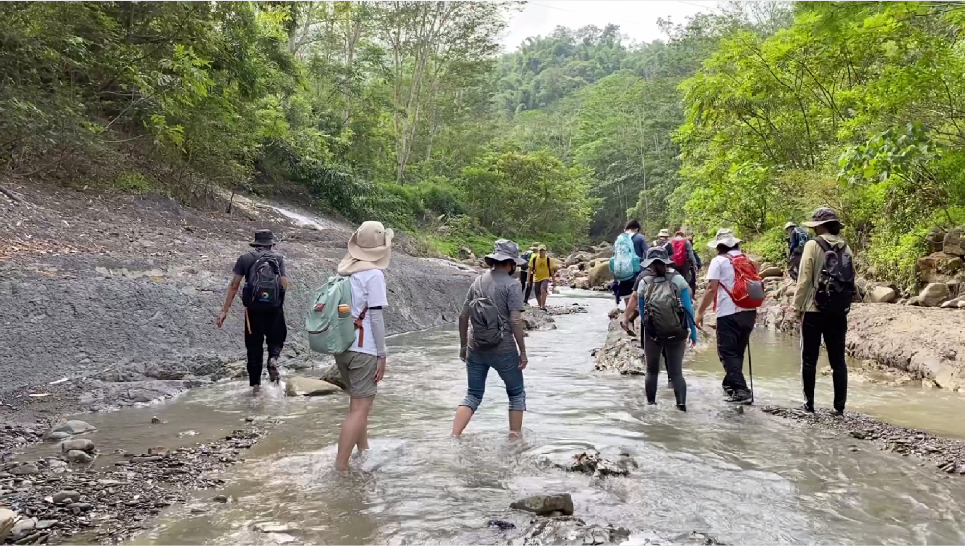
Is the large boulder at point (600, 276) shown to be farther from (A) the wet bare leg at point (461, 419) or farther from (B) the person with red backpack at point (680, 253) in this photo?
(A) the wet bare leg at point (461, 419)

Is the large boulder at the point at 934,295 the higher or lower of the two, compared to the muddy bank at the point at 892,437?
higher

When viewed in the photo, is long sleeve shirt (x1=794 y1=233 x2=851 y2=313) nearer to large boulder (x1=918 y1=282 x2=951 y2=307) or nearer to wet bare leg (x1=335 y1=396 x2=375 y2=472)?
wet bare leg (x1=335 y1=396 x2=375 y2=472)

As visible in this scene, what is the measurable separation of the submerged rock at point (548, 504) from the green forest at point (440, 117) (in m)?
5.67

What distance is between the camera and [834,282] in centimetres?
616

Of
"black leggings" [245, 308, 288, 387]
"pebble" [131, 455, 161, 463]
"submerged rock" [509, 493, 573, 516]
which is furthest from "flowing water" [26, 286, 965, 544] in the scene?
"pebble" [131, 455, 161, 463]

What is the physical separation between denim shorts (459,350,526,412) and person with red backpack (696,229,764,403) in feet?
6.97

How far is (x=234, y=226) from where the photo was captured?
1666cm

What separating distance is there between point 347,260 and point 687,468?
9.54ft

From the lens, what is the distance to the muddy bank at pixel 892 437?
517 centimetres

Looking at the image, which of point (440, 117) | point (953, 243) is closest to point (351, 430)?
point (953, 243)

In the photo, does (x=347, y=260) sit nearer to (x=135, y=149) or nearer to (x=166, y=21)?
(x=166, y=21)

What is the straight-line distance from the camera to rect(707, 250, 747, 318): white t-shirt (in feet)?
22.2

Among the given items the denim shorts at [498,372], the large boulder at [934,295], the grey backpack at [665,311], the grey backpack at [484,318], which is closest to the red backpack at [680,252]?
the large boulder at [934,295]

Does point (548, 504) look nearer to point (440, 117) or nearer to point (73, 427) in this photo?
point (73, 427)
